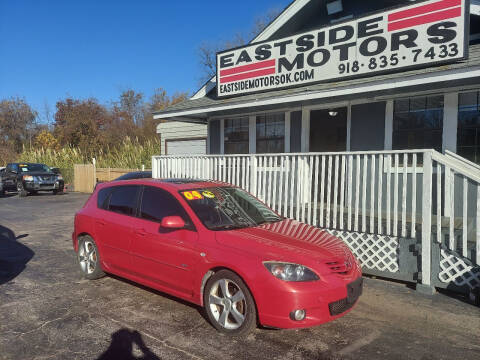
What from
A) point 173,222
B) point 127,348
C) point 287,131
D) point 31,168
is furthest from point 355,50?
point 31,168

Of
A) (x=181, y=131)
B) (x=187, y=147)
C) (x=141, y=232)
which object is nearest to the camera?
(x=141, y=232)

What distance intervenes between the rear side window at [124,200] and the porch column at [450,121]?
19.4ft

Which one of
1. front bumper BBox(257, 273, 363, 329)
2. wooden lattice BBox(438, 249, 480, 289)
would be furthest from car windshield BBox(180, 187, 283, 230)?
wooden lattice BBox(438, 249, 480, 289)

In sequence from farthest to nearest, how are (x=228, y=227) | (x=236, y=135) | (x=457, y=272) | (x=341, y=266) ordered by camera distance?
1. (x=236, y=135)
2. (x=457, y=272)
3. (x=228, y=227)
4. (x=341, y=266)

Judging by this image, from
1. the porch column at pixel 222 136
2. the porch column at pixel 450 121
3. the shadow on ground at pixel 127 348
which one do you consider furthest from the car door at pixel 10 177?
the porch column at pixel 450 121

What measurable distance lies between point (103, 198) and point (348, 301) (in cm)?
371

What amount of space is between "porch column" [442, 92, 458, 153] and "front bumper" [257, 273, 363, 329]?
5131mm

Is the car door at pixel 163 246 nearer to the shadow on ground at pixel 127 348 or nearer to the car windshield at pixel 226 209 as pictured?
the car windshield at pixel 226 209

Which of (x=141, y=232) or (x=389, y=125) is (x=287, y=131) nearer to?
(x=389, y=125)

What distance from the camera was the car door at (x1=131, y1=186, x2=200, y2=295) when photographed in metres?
4.23

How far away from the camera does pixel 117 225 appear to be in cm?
513

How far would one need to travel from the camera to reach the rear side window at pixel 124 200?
16.8 ft

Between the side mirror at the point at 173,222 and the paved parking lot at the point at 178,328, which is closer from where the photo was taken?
the paved parking lot at the point at 178,328

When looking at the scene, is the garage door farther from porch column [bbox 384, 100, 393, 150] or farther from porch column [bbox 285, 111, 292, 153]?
porch column [bbox 384, 100, 393, 150]
